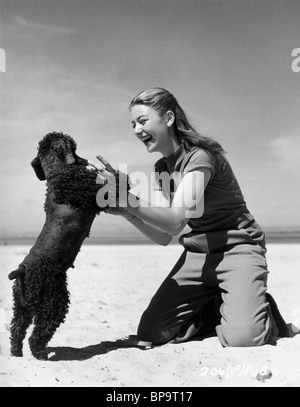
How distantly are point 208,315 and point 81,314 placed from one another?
5.15 feet

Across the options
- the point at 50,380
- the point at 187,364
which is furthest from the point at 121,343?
the point at 50,380

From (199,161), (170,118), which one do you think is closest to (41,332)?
(199,161)

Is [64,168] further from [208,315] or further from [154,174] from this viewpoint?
[208,315]

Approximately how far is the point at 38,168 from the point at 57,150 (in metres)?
0.24

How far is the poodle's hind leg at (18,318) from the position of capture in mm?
3086

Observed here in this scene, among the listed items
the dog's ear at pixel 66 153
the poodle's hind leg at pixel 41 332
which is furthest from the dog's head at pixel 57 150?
the poodle's hind leg at pixel 41 332

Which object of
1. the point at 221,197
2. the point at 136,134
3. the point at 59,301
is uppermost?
the point at 136,134

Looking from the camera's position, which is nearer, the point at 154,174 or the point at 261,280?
the point at 261,280

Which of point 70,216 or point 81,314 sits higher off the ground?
point 70,216

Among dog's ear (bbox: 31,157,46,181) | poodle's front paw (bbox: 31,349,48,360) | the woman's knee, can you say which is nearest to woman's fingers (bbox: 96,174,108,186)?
dog's ear (bbox: 31,157,46,181)

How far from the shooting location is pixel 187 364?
3176mm
